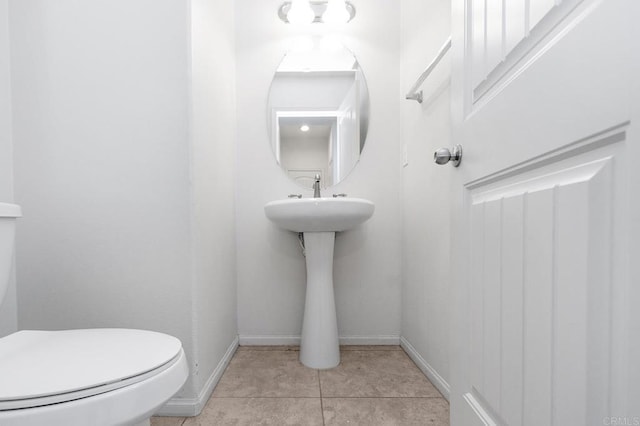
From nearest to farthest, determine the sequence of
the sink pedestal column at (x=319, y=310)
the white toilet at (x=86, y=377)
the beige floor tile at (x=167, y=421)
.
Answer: the white toilet at (x=86, y=377) → the beige floor tile at (x=167, y=421) → the sink pedestal column at (x=319, y=310)

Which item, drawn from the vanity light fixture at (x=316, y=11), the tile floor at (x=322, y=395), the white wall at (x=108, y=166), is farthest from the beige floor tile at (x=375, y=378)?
the vanity light fixture at (x=316, y=11)

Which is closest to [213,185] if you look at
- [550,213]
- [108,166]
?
[108,166]

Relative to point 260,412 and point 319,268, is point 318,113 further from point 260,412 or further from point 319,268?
point 260,412

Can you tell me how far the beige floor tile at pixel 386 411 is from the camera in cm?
109

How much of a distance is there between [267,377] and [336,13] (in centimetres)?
184

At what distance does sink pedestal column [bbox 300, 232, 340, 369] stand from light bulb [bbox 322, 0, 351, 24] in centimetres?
115

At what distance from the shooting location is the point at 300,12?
5.56ft

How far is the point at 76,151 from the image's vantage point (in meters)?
1.13

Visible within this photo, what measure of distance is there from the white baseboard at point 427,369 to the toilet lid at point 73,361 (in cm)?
101

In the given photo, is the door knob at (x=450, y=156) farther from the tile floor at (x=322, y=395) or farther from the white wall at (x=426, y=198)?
the tile floor at (x=322, y=395)

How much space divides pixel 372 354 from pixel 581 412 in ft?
4.41

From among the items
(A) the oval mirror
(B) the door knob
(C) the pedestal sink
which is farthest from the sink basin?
(B) the door knob

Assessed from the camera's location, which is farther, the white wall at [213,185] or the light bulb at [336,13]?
the light bulb at [336,13]

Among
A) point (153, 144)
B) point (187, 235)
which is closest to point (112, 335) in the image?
point (187, 235)
